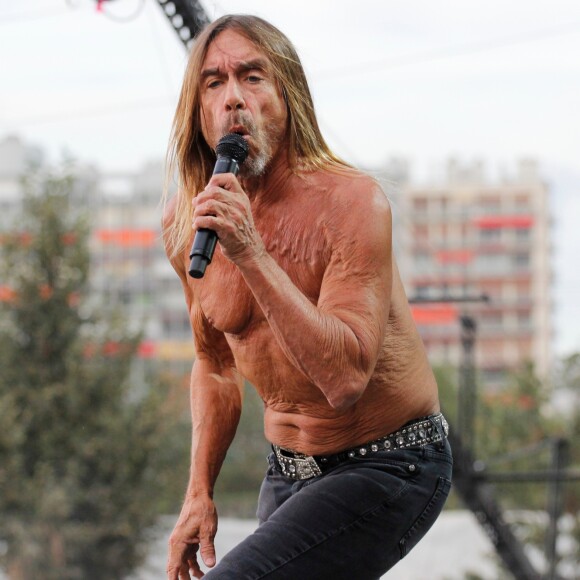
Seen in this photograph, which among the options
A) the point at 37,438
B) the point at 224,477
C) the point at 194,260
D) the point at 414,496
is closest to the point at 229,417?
the point at 414,496

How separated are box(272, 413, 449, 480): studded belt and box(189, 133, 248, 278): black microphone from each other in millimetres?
586

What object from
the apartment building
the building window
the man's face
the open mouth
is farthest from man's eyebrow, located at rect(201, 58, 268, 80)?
the building window

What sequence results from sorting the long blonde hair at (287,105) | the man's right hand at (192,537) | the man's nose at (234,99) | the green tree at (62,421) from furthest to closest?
the green tree at (62,421) → the man's right hand at (192,537) → the long blonde hair at (287,105) → the man's nose at (234,99)

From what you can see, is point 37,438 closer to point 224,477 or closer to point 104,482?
point 104,482

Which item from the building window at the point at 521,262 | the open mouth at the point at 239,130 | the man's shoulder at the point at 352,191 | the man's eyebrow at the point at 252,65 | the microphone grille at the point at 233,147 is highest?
the man's eyebrow at the point at 252,65

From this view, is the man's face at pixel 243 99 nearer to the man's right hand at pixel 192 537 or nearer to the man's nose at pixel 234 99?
the man's nose at pixel 234 99

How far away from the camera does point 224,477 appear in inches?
1908

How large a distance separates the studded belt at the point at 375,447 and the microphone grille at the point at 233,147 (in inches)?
23.9

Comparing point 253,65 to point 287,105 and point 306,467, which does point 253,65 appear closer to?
point 287,105

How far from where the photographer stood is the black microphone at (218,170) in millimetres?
2156

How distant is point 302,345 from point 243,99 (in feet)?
1.74

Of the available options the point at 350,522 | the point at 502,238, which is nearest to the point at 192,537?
the point at 350,522

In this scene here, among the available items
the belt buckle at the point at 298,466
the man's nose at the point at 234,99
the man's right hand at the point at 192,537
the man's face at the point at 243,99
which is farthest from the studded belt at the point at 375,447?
the man's nose at the point at 234,99

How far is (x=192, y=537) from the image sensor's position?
277cm
